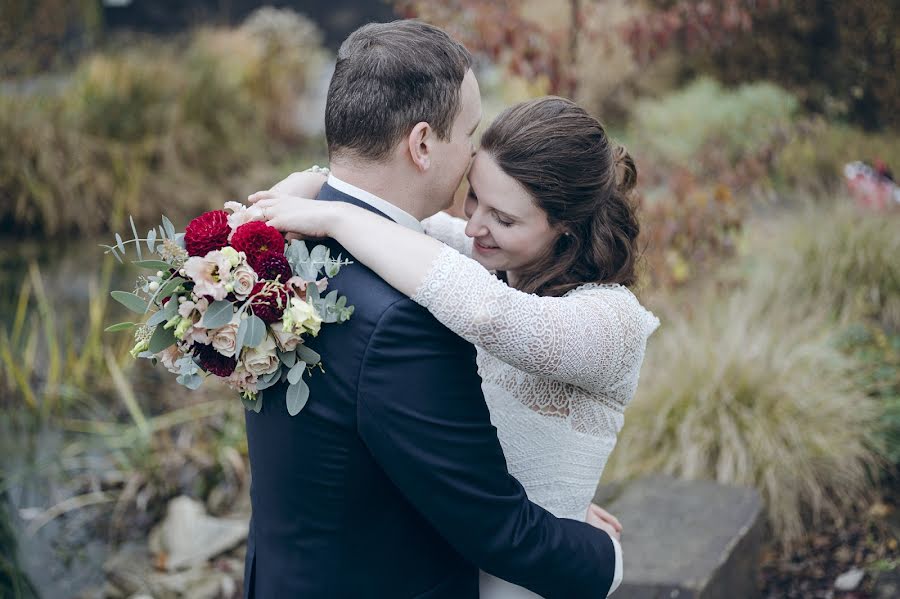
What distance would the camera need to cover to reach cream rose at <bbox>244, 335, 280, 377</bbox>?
62.5 inches

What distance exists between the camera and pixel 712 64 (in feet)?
32.9

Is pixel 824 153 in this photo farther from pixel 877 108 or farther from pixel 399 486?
pixel 399 486

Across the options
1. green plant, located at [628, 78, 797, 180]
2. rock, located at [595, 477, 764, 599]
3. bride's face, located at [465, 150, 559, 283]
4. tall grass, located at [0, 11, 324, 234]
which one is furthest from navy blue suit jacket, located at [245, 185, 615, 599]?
tall grass, located at [0, 11, 324, 234]

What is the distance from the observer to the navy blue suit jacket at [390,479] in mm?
1578

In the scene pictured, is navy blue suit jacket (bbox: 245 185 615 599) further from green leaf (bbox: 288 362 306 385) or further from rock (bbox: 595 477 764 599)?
rock (bbox: 595 477 764 599)

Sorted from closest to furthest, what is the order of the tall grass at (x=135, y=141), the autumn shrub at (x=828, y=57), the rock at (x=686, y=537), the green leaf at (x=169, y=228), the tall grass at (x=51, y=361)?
1. the green leaf at (x=169, y=228)
2. the rock at (x=686, y=537)
3. the tall grass at (x=51, y=361)
4. the autumn shrub at (x=828, y=57)
5. the tall grass at (x=135, y=141)

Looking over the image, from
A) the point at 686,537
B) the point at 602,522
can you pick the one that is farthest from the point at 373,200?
the point at 686,537

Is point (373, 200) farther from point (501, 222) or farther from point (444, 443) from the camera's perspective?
point (444, 443)

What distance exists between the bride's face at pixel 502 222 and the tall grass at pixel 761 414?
7.74 ft

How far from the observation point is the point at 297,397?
1600mm

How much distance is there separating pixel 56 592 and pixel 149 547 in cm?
44

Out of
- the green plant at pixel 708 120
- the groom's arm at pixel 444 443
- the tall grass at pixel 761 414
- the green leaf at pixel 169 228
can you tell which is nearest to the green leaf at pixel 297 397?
the groom's arm at pixel 444 443

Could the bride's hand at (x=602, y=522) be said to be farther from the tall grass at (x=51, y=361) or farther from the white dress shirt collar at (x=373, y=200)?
the tall grass at (x=51, y=361)

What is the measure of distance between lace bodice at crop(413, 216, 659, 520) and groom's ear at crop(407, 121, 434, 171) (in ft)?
0.65
